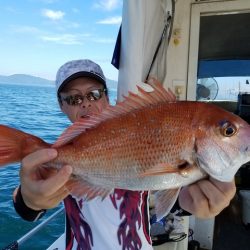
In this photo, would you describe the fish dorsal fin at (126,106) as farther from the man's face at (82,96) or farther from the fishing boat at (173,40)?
the fishing boat at (173,40)

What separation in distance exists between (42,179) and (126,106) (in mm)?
422

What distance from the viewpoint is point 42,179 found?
4.08ft

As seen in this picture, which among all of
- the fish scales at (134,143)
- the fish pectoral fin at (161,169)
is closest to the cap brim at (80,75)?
the fish scales at (134,143)

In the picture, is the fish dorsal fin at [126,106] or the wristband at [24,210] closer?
the fish dorsal fin at [126,106]

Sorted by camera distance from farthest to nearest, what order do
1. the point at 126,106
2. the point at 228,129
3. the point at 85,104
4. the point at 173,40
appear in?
the point at 173,40 → the point at 85,104 → the point at 126,106 → the point at 228,129

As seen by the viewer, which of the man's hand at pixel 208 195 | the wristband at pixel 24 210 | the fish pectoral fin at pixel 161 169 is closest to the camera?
the fish pectoral fin at pixel 161 169

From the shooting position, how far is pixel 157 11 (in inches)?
96.5

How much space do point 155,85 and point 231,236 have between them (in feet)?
11.9

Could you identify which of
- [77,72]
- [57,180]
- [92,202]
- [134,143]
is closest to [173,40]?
[77,72]

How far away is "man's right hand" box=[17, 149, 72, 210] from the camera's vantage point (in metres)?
1.16

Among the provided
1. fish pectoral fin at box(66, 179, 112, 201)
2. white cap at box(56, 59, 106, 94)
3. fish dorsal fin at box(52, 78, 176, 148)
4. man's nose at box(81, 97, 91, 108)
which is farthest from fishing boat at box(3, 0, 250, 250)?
fish pectoral fin at box(66, 179, 112, 201)

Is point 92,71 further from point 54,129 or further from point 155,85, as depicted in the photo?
point 54,129

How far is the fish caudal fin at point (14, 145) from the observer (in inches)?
44.5

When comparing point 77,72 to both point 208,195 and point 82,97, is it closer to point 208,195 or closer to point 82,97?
point 82,97
